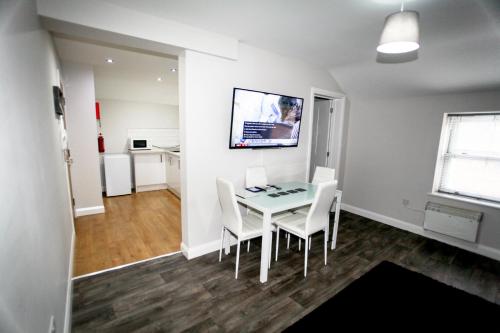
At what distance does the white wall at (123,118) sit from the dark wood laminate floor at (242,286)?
3787 mm

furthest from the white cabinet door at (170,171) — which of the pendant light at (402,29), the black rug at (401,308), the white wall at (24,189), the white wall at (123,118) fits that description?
the pendant light at (402,29)

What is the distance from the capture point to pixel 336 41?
2.57 m

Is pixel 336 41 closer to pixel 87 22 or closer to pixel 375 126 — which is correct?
pixel 375 126

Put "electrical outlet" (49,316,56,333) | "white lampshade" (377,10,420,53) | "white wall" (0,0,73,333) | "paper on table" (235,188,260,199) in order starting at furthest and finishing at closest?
"paper on table" (235,188,260,199), "white lampshade" (377,10,420,53), "electrical outlet" (49,316,56,333), "white wall" (0,0,73,333)

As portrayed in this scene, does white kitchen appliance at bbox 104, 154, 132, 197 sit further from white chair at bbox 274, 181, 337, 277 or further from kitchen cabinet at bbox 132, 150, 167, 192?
white chair at bbox 274, 181, 337, 277

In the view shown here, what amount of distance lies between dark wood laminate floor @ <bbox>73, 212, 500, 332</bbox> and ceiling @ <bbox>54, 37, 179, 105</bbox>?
2605 mm

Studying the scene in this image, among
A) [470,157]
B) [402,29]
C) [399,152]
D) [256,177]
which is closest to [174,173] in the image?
[256,177]

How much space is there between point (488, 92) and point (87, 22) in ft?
14.5

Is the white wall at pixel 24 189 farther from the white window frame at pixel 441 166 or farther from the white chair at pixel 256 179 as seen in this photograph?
the white window frame at pixel 441 166

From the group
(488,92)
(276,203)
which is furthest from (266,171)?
(488,92)

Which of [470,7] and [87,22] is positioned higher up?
[470,7]

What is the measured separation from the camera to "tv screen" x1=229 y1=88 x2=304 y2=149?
2.78 m

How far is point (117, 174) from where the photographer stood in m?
4.84

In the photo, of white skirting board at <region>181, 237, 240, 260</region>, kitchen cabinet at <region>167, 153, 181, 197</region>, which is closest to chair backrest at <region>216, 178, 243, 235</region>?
white skirting board at <region>181, 237, 240, 260</region>
